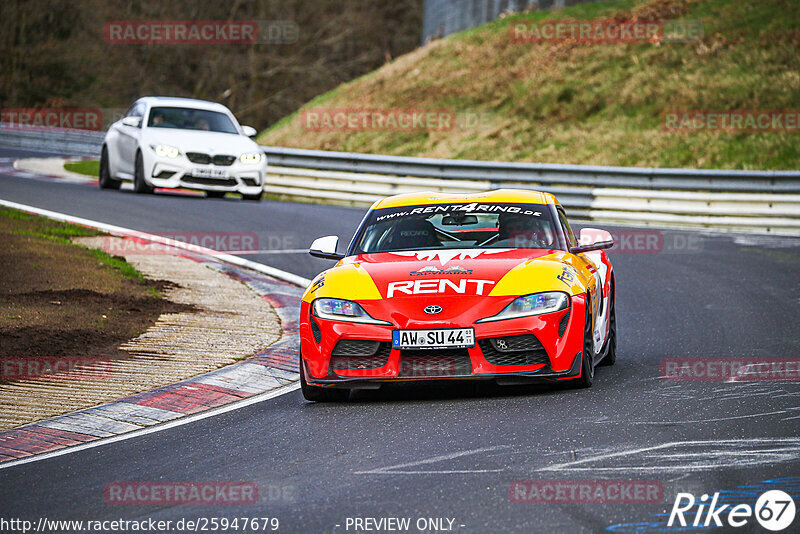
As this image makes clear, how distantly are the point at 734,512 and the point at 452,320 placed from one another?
9.22ft

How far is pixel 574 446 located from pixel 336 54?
46.5m

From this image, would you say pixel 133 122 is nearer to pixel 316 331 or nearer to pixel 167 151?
pixel 167 151

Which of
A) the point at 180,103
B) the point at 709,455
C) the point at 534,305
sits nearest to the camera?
the point at 709,455

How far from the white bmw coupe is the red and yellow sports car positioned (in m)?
11.8

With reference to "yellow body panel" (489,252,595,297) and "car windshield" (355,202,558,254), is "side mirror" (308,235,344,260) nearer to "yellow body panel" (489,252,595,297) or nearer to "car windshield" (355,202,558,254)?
"car windshield" (355,202,558,254)

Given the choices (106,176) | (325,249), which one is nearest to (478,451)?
(325,249)

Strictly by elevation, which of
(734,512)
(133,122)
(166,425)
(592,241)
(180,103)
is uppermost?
(180,103)

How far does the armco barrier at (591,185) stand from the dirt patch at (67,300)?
8.78m

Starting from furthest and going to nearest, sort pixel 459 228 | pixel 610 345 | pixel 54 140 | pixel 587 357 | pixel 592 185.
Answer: pixel 54 140 < pixel 592 185 < pixel 459 228 < pixel 610 345 < pixel 587 357

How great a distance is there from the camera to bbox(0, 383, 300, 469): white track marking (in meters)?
6.67

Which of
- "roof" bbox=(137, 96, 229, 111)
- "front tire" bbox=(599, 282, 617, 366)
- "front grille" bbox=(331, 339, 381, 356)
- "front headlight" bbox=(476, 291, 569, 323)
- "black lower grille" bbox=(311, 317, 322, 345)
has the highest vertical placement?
"roof" bbox=(137, 96, 229, 111)

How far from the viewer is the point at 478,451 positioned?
623 cm

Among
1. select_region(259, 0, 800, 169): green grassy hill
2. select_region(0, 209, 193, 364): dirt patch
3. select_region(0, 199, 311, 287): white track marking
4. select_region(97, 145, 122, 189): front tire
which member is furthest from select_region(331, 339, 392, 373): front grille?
select_region(259, 0, 800, 169): green grassy hill

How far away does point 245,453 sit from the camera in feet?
21.4
